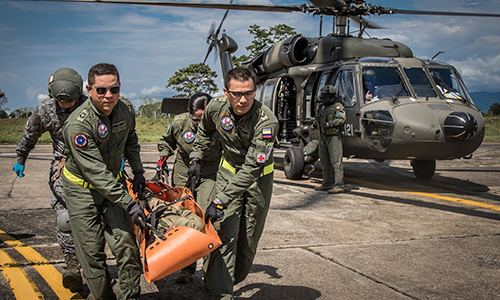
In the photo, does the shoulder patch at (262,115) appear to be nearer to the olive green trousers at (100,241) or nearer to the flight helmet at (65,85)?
the olive green trousers at (100,241)

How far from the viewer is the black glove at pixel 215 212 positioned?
2.76m

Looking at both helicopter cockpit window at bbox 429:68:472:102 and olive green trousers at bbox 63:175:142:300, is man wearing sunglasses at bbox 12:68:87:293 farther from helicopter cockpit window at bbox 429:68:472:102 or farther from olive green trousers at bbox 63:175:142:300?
helicopter cockpit window at bbox 429:68:472:102

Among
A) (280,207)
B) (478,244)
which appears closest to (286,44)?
(280,207)

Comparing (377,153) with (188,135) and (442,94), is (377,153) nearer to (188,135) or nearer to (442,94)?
(442,94)

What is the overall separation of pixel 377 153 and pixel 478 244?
3404 millimetres

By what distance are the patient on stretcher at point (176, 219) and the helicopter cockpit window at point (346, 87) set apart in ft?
19.3

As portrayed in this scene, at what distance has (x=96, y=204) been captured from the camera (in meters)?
2.90

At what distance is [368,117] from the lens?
311 inches

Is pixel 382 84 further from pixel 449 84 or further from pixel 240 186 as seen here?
pixel 240 186

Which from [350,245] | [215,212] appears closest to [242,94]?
[215,212]

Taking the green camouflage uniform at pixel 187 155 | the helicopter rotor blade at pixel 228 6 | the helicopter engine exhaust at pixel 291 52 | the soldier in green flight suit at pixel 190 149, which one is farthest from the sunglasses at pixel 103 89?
the helicopter engine exhaust at pixel 291 52

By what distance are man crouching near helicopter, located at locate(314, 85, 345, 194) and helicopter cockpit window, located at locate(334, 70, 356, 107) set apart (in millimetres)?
299

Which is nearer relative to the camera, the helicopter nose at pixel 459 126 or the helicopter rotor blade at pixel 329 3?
the helicopter nose at pixel 459 126

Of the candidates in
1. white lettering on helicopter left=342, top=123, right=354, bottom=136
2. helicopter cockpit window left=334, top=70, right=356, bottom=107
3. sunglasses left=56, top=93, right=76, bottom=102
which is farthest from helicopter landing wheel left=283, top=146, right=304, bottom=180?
sunglasses left=56, top=93, right=76, bottom=102
